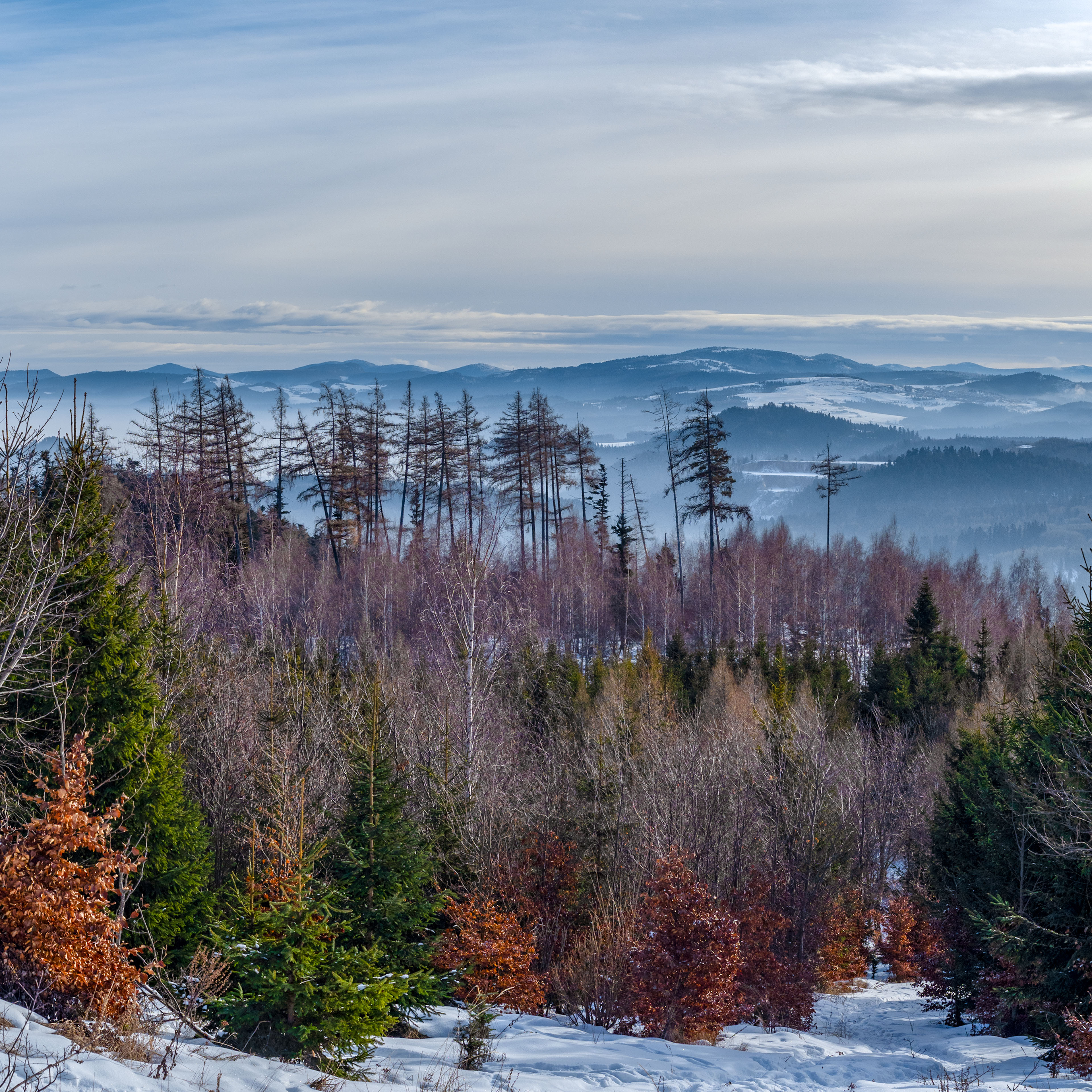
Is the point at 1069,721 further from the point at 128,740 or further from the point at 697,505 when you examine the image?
the point at 697,505

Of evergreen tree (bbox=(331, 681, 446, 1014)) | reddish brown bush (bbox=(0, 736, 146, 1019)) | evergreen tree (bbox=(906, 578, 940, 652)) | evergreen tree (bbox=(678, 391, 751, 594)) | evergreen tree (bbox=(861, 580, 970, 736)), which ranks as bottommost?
evergreen tree (bbox=(861, 580, 970, 736))

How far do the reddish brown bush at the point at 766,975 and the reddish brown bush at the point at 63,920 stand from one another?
38.9 feet

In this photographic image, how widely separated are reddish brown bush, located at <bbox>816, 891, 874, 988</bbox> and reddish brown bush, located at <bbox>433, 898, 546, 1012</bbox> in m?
8.50

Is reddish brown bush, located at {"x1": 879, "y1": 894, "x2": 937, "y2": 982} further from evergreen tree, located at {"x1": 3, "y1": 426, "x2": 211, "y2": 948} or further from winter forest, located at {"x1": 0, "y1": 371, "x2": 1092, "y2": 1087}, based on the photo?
evergreen tree, located at {"x1": 3, "y1": 426, "x2": 211, "y2": 948}

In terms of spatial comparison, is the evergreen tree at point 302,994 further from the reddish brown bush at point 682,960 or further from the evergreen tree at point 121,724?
the reddish brown bush at point 682,960

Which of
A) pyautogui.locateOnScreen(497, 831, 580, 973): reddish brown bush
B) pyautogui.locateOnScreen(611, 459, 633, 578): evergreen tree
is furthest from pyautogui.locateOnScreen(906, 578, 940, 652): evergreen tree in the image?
pyautogui.locateOnScreen(497, 831, 580, 973): reddish brown bush

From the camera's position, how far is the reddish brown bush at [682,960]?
15.1m

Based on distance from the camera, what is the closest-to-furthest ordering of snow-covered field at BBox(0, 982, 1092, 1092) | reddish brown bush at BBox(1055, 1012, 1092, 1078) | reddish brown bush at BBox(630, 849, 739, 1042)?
1. snow-covered field at BBox(0, 982, 1092, 1092)
2. reddish brown bush at BBox(1055, 1012, 1092, 1078)
3. reddish brown bush at BBox(630, 849, 739, 1042)

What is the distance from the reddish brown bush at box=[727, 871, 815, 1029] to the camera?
735 inches

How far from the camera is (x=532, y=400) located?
59219 mm

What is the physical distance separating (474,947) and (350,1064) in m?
5.06

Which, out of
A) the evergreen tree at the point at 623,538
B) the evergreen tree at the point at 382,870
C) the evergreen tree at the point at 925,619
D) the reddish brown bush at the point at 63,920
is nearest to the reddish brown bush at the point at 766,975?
the evergreen tree at the point at 382,870

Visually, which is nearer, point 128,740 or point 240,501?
point 128,740

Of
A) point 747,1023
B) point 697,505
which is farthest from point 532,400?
point 747,1023
